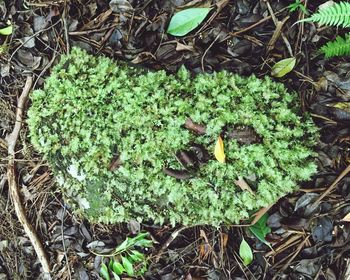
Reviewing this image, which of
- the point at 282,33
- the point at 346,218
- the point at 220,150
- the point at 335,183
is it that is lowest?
the point at 346,218

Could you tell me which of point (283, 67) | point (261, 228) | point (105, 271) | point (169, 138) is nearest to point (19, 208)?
point (105, 271)

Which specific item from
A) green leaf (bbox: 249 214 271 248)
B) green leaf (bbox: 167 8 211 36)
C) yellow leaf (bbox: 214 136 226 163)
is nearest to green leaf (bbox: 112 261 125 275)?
green leaf (bbox: 249 214 271 248)

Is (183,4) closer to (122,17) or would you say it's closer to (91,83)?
(122,17)

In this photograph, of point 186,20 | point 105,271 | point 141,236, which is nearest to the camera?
point 186,20

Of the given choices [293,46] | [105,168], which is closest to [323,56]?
[293,46]

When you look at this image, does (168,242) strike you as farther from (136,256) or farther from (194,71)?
(194,71)

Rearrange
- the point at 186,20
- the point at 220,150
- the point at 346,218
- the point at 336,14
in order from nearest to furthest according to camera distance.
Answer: the point at 336,14, the point at 220,150, the point at 346,218, the point at 186,20
